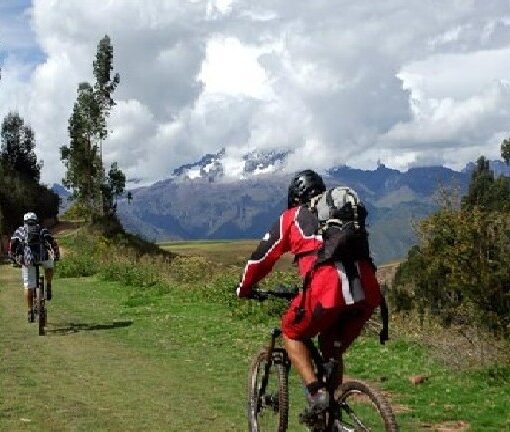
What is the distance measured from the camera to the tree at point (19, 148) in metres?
89.2

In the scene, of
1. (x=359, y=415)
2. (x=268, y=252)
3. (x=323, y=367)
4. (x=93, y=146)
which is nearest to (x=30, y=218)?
(x=268, y=252)

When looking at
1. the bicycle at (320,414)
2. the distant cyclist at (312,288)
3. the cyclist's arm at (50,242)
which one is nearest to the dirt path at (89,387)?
the bicycle at (320,414)

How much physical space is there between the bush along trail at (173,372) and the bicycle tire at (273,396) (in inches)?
41.2

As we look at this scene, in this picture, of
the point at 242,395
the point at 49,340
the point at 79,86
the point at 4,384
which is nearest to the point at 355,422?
the point at 242,395

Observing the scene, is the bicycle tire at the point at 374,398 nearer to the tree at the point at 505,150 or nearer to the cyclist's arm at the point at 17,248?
the cyclist's arm at the point at 17,248

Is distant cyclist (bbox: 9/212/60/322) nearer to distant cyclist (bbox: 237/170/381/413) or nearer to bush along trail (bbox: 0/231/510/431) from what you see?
bush along trail (bbox: 0/231/510/431)

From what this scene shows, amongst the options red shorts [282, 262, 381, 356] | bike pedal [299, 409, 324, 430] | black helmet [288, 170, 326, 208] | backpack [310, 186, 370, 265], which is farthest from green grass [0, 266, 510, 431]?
backpack [310, 186, 370, 265]

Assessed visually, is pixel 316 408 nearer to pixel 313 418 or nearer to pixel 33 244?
pixel 313 418

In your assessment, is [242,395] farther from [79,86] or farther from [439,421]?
Result: [79,86]

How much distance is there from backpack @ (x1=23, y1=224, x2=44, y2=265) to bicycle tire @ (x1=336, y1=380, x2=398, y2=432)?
10.9 m

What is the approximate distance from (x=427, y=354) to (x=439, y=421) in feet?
11.5

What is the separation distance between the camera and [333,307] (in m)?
5.84

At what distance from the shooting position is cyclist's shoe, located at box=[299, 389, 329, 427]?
20.1 feet

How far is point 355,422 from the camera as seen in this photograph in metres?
5.84
